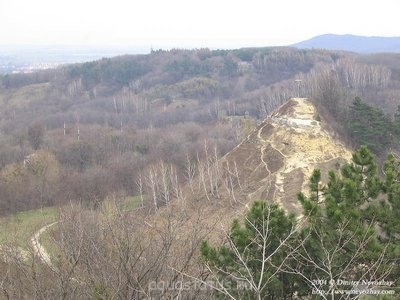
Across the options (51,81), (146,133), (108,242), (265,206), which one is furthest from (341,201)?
(51,81)

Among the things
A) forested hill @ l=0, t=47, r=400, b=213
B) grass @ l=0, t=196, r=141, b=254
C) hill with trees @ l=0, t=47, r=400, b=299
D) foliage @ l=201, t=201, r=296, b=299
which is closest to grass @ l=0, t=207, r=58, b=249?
grass @ l=0, t=196, r=141, b=254

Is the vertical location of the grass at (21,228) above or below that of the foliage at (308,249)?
below

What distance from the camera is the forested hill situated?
45.2 m

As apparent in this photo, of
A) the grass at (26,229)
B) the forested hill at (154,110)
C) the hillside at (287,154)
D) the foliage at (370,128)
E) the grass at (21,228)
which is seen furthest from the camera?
the forested hill at (154,110)

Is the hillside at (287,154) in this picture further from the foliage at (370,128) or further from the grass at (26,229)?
the grass at (26,229)

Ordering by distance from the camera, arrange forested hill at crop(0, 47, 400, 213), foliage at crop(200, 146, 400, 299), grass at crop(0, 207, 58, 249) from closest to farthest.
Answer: foliage at crop(200, 146, 400, 299) < grass at crop(0, 207, 58, 249) < forested hill at crop(0, 47, 400, 213)

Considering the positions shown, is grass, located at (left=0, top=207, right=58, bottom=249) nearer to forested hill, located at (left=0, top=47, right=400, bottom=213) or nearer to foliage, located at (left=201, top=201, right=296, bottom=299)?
forested hill, located at (left=0, top=47, right=400, bottom=213)

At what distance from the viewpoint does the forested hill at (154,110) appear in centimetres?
4525

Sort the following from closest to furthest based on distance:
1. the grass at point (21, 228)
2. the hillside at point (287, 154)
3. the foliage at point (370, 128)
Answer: the grass at point (21, 228)
the hillside at point (287, 154)
the foliage at point (370, 128)

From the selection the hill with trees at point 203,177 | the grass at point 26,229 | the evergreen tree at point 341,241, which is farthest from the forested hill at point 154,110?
the evergreen tree at point 341,241

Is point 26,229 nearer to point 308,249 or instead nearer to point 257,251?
point 257,251

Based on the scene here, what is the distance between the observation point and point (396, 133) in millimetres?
38031

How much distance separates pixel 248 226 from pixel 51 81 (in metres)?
131

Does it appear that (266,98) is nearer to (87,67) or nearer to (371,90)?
(371,90)
